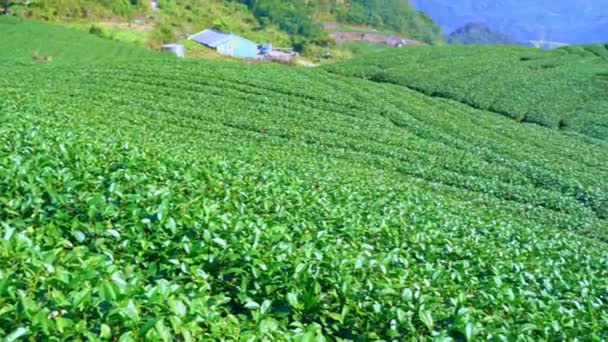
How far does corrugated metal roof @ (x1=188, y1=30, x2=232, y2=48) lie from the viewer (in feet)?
268

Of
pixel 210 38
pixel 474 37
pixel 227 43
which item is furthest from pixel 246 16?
pixel 474 37

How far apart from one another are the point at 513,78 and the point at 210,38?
2089 inches

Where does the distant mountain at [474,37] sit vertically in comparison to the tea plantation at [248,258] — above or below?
below

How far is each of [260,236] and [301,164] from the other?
33.0 feet

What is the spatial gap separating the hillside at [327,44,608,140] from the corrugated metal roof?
3676cm

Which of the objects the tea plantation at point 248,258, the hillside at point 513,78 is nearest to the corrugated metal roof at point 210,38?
the hillside at point 513,78

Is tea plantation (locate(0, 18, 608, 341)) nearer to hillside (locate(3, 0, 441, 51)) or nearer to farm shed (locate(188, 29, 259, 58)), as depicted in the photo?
hillside (locate(3, 0, 441, 51))

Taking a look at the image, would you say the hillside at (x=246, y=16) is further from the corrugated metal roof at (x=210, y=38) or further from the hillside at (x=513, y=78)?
the hillside at (x=513, y=78)

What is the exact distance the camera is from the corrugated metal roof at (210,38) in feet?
268

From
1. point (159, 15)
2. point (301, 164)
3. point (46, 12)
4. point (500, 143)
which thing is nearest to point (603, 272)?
point (301, 164)

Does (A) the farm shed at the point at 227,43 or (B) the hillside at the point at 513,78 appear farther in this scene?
(A) the farm shed at the point at 227,43

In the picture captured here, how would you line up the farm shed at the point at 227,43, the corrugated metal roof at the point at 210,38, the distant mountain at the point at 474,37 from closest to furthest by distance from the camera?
the farm shed at the point at 227,43, the corrugated metal roof at the point at 210,38, the distant mountain at the point at 474,37

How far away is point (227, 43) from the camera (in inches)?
3241

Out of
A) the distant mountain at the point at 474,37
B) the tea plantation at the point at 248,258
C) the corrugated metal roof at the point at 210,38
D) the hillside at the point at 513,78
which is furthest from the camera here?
the distant mountain at the point at 474,37
